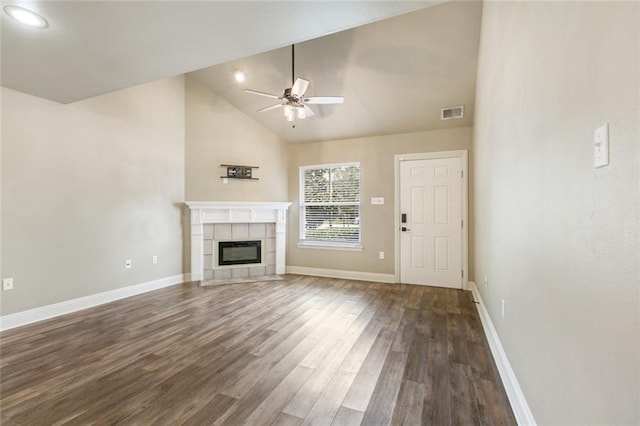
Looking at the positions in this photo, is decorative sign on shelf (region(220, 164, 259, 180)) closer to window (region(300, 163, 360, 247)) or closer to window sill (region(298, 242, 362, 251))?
window (region(300, 163, 360, 247))

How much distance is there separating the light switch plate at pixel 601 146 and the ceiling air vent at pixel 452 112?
3777mm

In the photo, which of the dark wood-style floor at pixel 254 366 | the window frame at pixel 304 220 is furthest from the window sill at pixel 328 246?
the dark wood-style floor at pixel 254 366

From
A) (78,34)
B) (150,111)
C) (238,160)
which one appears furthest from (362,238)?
(78,34)

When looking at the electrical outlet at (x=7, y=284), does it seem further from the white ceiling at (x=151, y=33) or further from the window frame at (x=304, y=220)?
the window frame at (x=304, y=220)

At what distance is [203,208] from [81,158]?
1774 mm

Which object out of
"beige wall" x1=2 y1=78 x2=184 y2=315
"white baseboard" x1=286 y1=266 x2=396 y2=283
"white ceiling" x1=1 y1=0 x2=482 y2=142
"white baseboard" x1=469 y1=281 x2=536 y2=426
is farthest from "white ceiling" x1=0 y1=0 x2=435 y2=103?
"white baseboard" x1=286 y1=266 x2=396 y2=283

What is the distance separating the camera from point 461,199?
14.7 feet

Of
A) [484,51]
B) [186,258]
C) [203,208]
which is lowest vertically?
[186,258]

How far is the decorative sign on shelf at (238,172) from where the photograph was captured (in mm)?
5184

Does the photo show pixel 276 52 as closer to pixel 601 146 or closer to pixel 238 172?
pixel 238 172

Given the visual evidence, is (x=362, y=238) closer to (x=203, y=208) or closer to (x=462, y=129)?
(x=462, y=129)

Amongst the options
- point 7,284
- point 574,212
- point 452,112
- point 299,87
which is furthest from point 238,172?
point 574,212

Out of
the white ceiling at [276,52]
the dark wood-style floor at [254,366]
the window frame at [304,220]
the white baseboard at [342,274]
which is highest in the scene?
the white ceiling at [276,52]

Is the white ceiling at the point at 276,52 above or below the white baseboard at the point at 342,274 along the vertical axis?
above
